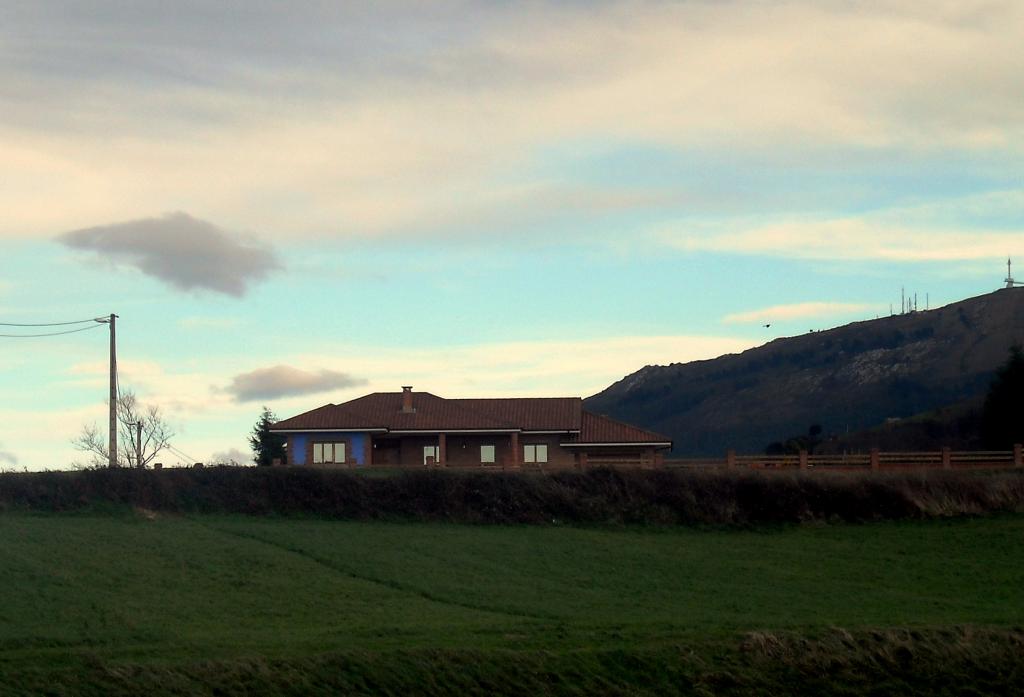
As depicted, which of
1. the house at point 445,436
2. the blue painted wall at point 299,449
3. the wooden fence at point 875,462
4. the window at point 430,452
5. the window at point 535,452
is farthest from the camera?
the window at point 535,452

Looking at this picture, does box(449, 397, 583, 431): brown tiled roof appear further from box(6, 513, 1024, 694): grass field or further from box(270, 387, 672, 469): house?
box(6, 513, 1024, 694): grass field

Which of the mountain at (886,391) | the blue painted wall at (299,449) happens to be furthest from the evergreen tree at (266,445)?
the mountain at (886,391)

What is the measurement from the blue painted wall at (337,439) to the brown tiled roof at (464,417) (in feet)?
1.86

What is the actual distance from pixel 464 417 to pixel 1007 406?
105 ft

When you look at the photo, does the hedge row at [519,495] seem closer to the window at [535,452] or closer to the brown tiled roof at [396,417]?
the brown tiled roof at [396,417]

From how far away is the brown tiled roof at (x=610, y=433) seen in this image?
61097 millimetres

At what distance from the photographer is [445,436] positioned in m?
60.2

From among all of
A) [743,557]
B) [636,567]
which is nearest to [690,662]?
[636,567]

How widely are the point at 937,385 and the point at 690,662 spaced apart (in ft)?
552

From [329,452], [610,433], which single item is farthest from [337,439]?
[610,433]

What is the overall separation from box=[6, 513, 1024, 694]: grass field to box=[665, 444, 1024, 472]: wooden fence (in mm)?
5283

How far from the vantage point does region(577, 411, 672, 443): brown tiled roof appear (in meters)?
61.1

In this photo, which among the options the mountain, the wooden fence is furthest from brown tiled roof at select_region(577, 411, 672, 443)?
the mountain

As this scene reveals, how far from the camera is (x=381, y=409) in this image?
62.5 m
